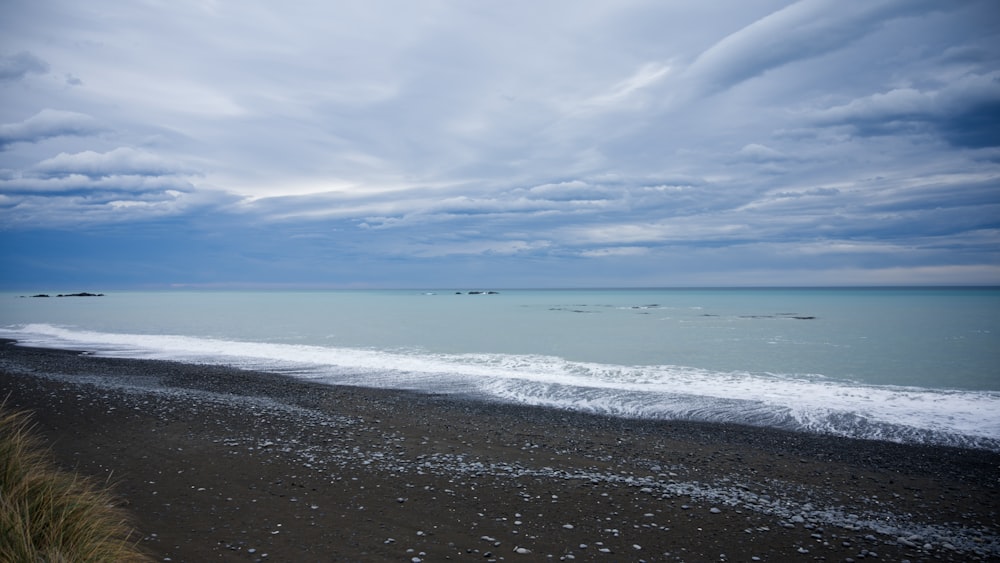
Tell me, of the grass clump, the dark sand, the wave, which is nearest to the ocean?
the wave

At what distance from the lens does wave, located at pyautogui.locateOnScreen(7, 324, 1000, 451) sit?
41.8ft

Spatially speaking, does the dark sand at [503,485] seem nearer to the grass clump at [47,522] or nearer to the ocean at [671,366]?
the grass clump at [47,522]

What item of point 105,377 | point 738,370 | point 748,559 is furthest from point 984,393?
point 105,377

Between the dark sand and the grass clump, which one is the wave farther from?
the grass clump

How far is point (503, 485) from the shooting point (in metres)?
7.88

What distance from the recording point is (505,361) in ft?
76.6

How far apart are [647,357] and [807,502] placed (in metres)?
17.5

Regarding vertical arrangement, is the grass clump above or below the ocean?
above

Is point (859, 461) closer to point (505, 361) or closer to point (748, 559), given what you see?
point (748, 559)

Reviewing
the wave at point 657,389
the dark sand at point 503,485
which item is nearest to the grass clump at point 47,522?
the dark sand at point 503,485

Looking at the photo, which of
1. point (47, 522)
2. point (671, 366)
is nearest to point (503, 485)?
point (47, 522)

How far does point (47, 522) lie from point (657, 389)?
15443mm

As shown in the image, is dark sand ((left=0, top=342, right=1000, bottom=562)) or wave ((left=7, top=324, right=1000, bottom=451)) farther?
wave ((left=7, top=324, right=1000, bottom=451))

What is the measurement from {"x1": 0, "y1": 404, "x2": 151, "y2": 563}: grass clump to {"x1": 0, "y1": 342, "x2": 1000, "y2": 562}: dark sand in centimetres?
115
